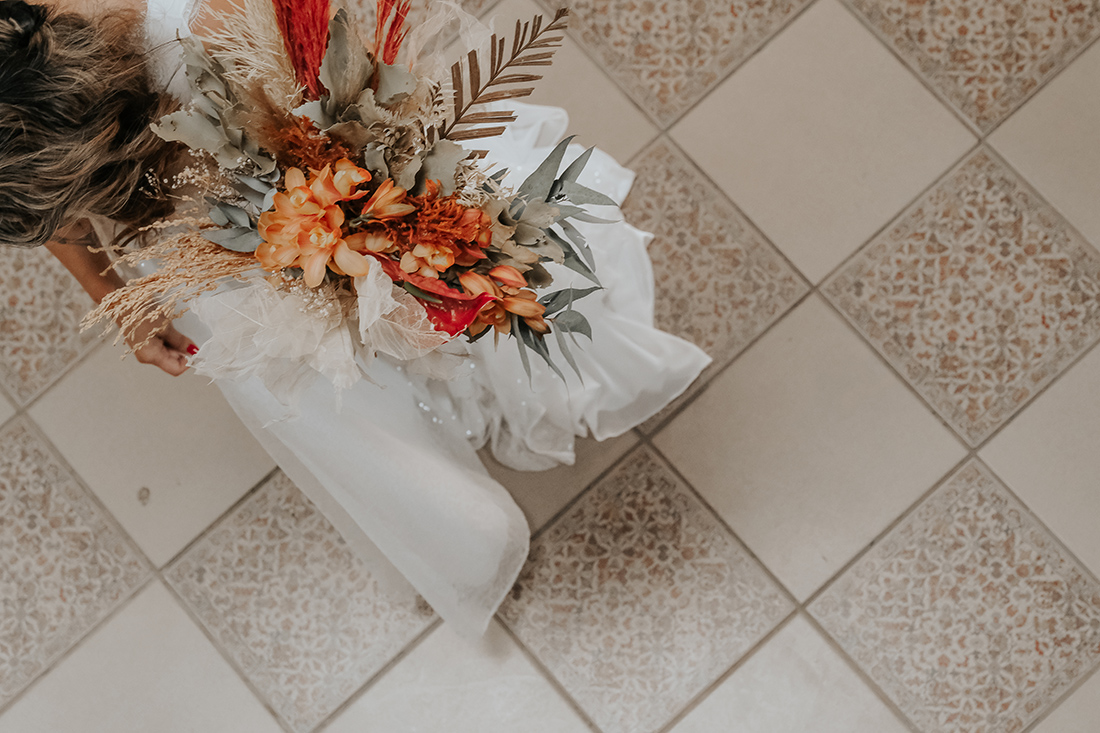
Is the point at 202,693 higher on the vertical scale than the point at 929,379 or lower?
higher

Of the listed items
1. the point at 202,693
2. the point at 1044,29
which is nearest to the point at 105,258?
the point at 202,693

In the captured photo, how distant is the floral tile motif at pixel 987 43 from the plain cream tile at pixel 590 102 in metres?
0.46

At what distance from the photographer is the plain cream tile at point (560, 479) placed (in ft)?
4.46

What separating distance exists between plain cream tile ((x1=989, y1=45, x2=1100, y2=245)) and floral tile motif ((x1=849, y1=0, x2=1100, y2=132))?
0.09 feet

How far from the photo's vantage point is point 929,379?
1.37m

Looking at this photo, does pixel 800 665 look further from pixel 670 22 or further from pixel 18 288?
pixel 18 288

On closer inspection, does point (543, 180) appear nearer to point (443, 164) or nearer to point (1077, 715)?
point (443, 164)

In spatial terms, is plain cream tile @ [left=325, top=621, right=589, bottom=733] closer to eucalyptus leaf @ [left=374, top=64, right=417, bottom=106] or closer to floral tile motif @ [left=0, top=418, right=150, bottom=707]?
floral tile motif @ [left=0, top=418, right=150, bottom=707]

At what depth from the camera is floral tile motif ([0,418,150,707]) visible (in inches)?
54.7

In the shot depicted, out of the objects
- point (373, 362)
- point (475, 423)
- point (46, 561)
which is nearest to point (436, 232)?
point (373, 362)

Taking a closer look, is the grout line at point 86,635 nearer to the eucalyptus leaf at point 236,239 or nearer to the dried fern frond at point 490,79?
the eucalyptus leaf at point 236,239

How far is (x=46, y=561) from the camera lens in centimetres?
139

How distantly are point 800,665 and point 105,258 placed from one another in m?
1.29

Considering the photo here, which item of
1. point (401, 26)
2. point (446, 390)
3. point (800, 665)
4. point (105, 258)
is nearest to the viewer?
point (401, 26)
